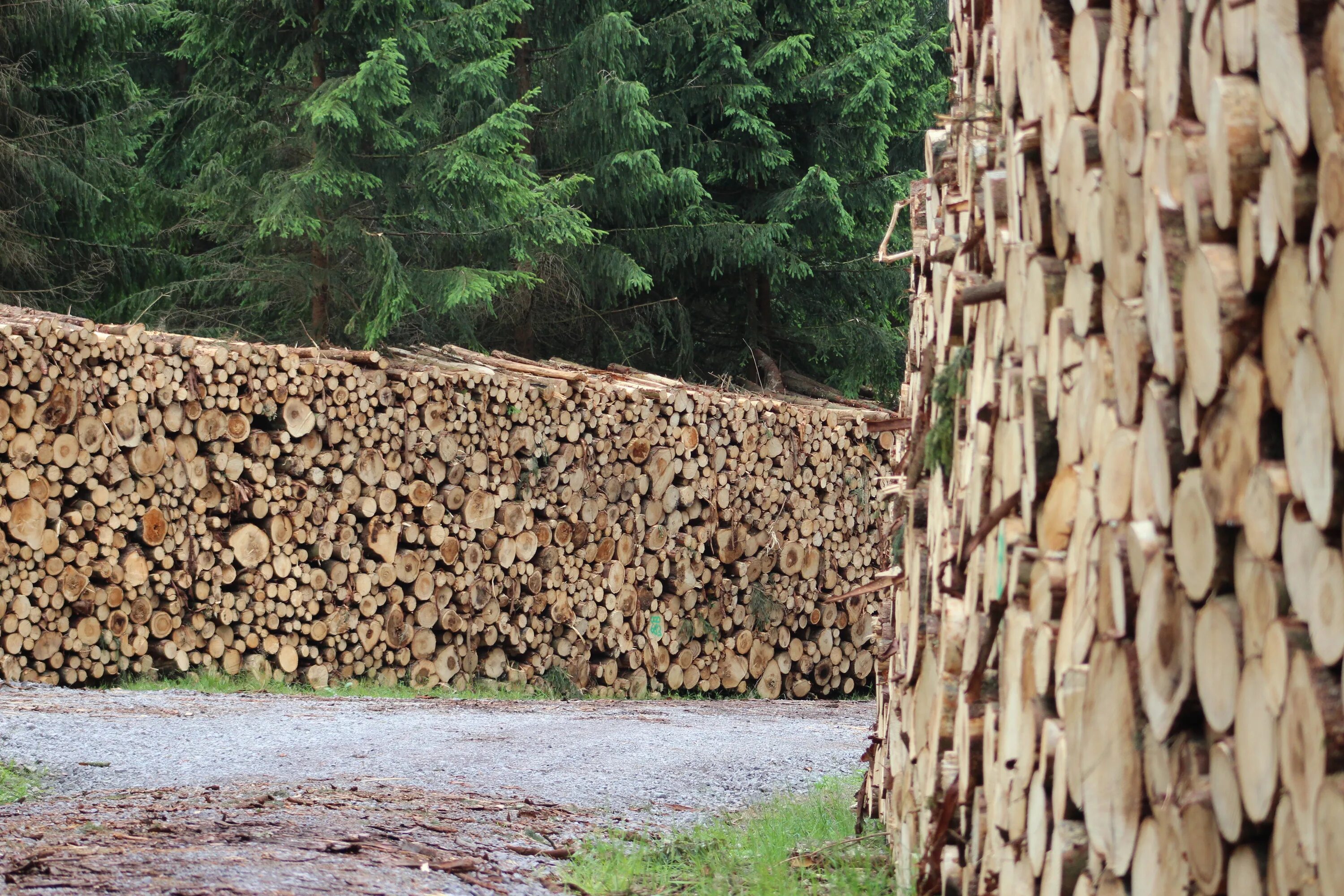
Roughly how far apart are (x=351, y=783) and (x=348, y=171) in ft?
25.8

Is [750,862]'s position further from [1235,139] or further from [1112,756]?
[1235,139]

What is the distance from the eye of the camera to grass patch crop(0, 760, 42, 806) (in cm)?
407

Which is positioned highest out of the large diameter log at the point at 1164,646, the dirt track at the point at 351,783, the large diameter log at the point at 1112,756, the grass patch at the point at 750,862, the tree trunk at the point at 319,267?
the tree trunk at the point at 319,267

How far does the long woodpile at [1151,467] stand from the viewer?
1.17m

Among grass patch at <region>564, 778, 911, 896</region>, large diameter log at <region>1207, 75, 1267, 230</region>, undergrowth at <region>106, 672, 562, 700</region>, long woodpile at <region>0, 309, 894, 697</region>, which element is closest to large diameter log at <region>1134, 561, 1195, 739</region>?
large diameter log at <region>1207, 75, 1267, 230</region>

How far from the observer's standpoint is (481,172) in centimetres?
1100

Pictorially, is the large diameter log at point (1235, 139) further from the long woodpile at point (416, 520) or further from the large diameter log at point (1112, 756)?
the long woodpile at point (416, 520)

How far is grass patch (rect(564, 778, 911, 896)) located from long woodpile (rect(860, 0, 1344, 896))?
64 centimetres

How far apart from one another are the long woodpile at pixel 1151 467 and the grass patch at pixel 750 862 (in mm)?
637

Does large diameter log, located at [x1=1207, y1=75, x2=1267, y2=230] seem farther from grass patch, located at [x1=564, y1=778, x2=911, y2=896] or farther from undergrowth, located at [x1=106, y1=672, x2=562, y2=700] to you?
undergrowth, located at [x1=106, y1=672, x2=562, y2=700]

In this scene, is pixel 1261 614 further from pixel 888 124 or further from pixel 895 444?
pixel 888 124

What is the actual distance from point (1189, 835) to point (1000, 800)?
2.66ft

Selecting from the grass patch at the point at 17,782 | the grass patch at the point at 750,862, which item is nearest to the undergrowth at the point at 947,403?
the grass patch at the point at 750,862

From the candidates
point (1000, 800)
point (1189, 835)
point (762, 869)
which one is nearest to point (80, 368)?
point (762, 869)
